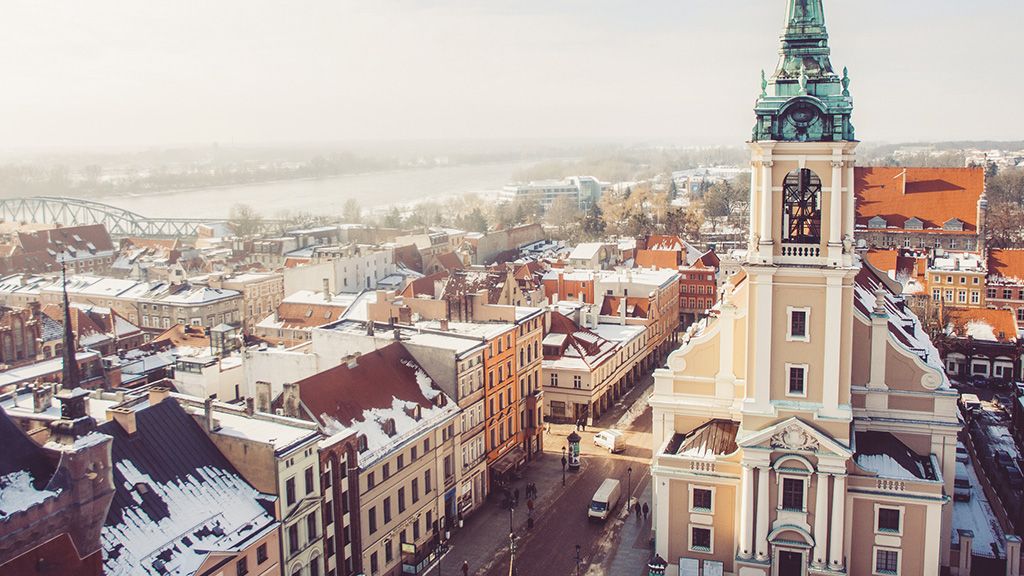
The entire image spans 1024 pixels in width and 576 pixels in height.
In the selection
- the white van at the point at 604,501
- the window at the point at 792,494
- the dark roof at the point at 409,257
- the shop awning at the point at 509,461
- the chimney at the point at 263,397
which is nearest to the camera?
the window at the point at 792,494

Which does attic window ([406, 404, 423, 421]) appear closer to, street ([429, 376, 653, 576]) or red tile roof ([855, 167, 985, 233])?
street ([429, 376, 653, 576])

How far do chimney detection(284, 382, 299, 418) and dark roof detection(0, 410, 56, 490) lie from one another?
14.0 m

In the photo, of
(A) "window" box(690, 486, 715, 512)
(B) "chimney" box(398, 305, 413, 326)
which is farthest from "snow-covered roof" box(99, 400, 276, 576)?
(B) "chimney" box(398, 305, 413, 326)

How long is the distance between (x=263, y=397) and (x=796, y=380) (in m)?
21.4

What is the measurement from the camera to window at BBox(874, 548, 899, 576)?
37188 millimetres

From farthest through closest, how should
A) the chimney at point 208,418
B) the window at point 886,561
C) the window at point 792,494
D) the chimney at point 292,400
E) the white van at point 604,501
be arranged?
the white van at point 604,501
the chimney at point 292,400
the window at point 886,561
the window at point 792,494
the chimney at point 208,418

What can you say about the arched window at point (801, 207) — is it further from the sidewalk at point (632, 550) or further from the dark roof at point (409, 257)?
the dark roof at point (409, 257)

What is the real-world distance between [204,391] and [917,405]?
34894 millimetres

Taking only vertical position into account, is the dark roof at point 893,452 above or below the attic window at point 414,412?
below

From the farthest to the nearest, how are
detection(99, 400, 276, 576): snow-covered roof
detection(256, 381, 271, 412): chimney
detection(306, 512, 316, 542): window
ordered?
detection(256, 381, 271, 412): chimney
detection(306, 512, 316, 542): window
detection(99, 400, 276, 576): snow-covered roof

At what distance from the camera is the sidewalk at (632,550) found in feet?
135

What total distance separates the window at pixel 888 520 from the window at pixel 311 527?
21987mm

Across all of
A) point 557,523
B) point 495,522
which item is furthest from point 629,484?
point 495,522


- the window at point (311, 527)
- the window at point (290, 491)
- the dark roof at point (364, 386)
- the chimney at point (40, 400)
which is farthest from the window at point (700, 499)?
the chimney at point (40, 400)
